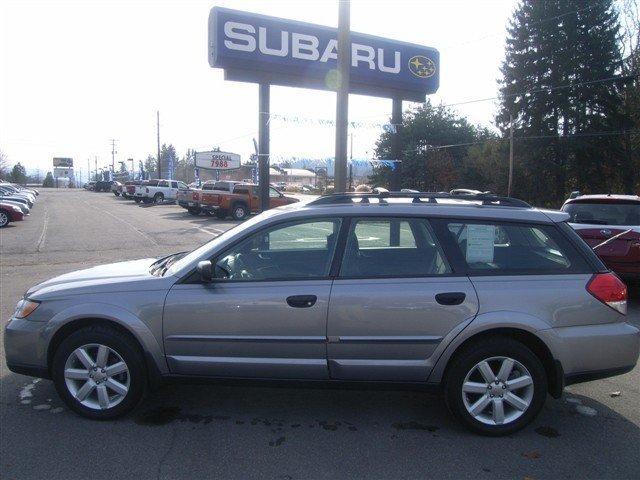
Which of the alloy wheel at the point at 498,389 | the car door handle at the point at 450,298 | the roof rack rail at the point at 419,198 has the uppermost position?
the roof rack rail at the point at 419,198

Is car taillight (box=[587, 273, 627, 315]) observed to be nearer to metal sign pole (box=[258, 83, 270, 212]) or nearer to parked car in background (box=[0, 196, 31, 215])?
metal sign pole (box=[258, 83, 270, 212])

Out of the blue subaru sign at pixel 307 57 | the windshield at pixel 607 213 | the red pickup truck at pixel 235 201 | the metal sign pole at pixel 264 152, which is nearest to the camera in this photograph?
the windshield at pixel 607 213

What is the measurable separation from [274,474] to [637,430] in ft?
8.91

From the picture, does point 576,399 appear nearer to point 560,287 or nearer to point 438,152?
point 560,287

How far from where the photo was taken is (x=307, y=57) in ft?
37.4

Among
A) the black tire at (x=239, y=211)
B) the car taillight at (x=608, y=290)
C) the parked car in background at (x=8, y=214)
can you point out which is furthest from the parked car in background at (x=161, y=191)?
the car taillight at (x=608, y=290)

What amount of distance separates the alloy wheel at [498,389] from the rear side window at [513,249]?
0.67 meters

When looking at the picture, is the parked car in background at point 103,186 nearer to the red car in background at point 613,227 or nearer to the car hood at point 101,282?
the red car in background at point 613,227

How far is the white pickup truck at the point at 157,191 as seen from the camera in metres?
42.4

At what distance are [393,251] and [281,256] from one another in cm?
91

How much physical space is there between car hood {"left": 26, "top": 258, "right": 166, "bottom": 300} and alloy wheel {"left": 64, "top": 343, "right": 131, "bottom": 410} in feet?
1.41

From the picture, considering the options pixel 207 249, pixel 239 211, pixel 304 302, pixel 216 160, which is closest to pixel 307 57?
pixel 207 249

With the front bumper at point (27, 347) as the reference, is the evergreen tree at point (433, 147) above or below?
above

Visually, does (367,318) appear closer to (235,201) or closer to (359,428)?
(359,428)
